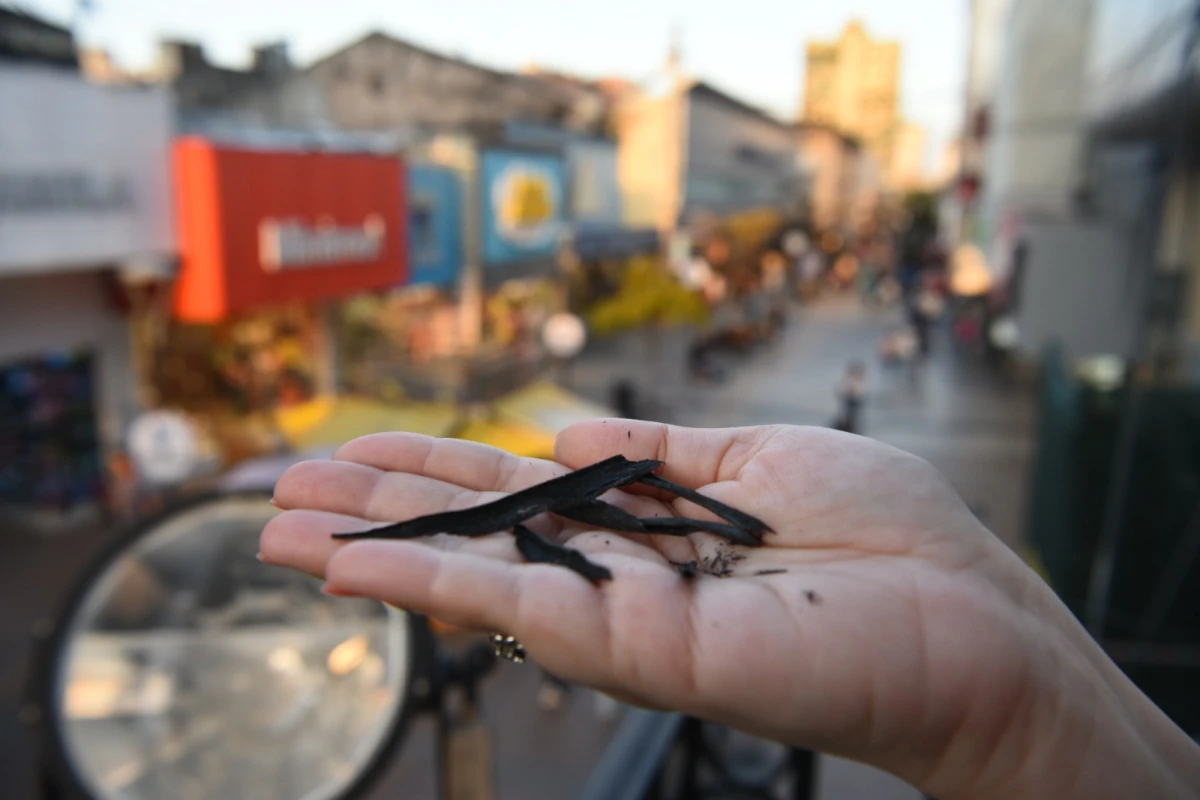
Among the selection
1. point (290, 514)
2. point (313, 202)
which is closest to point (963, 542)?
point (290, 514)

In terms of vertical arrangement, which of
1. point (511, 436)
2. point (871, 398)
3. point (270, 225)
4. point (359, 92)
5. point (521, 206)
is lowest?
point (871, 398)

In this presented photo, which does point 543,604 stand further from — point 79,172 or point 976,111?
point 976,111

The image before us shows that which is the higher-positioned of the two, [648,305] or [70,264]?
[70,264]

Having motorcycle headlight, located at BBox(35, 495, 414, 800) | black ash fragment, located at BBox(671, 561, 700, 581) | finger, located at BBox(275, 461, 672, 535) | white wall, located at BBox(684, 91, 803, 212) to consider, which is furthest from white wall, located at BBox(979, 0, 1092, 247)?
finger, located at BBox(275, 461, 672, 535)

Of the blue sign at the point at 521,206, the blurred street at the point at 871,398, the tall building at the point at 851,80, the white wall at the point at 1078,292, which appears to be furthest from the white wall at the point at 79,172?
the tall building at the point at 851,80

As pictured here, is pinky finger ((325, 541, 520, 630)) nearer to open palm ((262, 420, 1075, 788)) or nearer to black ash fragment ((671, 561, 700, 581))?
open palm ((262, 420, 1075, 788))

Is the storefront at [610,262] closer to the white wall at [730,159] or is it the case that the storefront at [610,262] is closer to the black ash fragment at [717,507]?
the white wall at [730,159]

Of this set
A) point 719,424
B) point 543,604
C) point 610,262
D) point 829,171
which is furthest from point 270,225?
point 829,171
